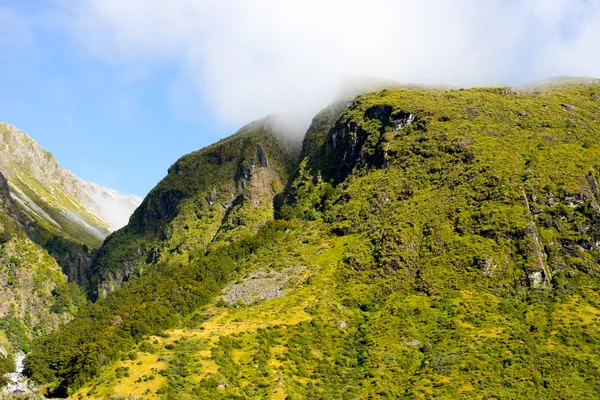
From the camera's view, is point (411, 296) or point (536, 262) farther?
point (411, 296)

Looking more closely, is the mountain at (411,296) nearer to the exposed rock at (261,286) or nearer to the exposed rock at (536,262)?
the exposed rock at (536,262)

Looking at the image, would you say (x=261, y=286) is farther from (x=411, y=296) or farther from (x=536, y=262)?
(x=536, y=262)

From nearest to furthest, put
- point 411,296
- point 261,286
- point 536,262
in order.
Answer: point 536,262 < point 411,296 < point 261,286

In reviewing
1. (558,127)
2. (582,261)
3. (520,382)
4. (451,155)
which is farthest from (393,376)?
(558,127)

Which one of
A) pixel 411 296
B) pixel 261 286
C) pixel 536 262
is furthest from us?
pixel 261 286

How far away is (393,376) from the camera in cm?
11025

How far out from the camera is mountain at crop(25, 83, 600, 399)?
342 ft

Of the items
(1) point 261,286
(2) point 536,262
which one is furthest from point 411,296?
(1) point 261,286

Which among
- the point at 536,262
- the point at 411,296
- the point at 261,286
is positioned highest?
the point at 261,286

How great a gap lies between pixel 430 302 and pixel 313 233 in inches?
2423

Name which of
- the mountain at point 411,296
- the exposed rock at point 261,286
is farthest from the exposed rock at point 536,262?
the exposed rock at point 261,286

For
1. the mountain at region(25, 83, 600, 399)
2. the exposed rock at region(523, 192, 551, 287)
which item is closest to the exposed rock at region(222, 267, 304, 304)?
the mountain at region(25, 83, 600, 399)

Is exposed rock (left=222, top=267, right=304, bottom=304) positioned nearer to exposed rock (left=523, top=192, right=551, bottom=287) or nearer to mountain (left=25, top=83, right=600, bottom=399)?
mountain (left=25, top=83, right=600, bottom=399)

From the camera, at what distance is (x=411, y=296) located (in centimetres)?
13925
